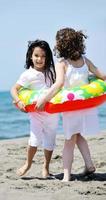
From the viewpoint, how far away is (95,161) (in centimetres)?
691

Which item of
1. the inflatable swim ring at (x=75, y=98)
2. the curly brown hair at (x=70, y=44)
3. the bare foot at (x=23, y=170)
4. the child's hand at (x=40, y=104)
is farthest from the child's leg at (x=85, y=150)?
the curly brown hair at (x=70, y=44)

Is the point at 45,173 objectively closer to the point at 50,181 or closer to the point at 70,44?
the point at 50,181

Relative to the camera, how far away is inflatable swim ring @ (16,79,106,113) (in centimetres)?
562

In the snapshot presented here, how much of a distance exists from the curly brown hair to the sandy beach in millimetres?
1352

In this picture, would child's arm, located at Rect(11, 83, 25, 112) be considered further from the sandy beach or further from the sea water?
the sea water

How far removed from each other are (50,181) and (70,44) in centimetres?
149

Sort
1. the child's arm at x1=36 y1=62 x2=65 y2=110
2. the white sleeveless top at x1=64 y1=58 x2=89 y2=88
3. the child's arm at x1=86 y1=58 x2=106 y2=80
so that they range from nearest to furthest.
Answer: the child's arm at x1=36 y1=62 x2=65 y2=110 → the white sleeveless top at x1=64 y1=58 x2=89 y2=88 → the child's arm at x1=86 y1=58 x2=106 y2=80

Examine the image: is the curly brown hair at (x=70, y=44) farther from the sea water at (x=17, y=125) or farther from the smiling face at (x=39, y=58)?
the sea water at (x=17, y=125)

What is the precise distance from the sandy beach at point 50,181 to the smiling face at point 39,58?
127 centimetres

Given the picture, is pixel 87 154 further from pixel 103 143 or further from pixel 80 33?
pixel 103 143

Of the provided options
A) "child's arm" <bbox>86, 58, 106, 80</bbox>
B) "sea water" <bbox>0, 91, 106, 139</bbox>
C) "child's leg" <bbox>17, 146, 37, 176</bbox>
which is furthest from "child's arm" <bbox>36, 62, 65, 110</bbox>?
"sea water" <bbox>0, 91, 106, 139</bbox>

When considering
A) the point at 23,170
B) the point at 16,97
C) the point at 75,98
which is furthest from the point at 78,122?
the point at 23,170

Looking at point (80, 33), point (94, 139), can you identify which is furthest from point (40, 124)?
point (94, 139)

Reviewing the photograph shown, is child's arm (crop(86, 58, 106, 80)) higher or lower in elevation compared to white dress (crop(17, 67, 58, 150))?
higher
